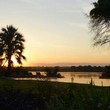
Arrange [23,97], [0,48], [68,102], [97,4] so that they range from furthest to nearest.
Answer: [0,48], [97,4], [23,97], [68,102]

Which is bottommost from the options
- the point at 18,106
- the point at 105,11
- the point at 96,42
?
the point at 18,106

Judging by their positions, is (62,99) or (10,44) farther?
(10,44)

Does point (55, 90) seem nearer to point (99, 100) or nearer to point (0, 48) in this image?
point (99, 100)

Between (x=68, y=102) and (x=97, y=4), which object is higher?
(x=97, y=4)

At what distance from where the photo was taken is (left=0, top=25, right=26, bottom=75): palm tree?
54.4 m

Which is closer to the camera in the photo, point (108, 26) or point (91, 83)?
point (91, 83)

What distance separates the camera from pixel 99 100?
7.10m

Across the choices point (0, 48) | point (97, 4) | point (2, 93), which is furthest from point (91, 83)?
point (0, 48)

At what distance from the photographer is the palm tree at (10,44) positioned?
5438 centimetres

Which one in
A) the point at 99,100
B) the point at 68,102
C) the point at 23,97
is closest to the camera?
the point at 99,100

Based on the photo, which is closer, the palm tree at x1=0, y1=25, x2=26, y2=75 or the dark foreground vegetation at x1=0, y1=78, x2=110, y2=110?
the dark foreground vegetation at x1=0, y1=78, x2=110, y2=110

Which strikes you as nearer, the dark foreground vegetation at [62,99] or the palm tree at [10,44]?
the dark foreground vegetation at [62,99]

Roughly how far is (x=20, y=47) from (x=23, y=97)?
145 feet

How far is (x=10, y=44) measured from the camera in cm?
5512
